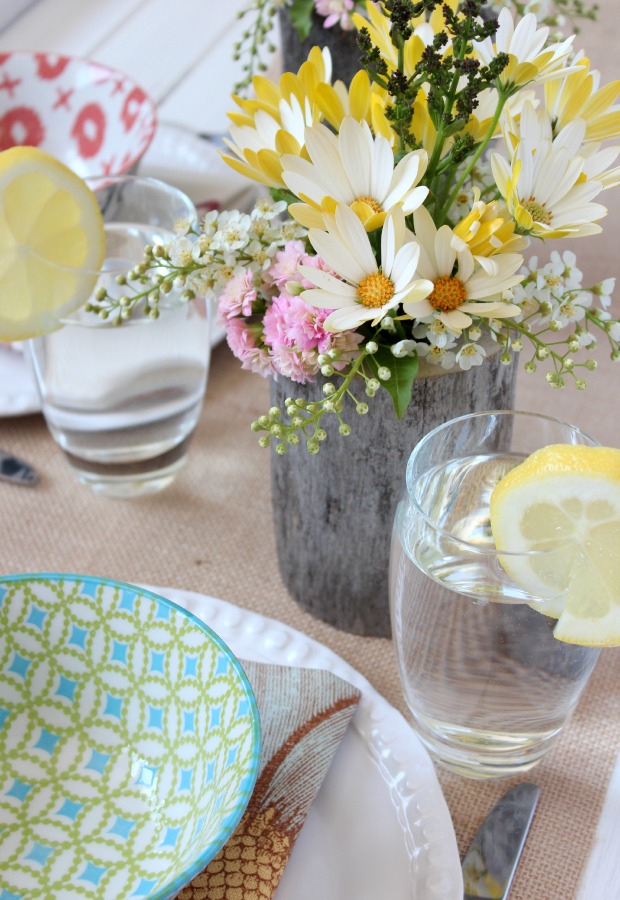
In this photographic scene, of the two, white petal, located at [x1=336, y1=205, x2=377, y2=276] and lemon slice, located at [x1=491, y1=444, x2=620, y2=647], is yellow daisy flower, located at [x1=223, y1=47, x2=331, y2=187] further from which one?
lemon slice, located at [x1=491, y1=444, x2=620, y2=647]

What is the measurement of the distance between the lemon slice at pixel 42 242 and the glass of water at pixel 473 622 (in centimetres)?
23

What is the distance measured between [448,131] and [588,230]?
3.2 inches

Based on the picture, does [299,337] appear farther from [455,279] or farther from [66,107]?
[66,107]

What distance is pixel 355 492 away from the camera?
616 mm

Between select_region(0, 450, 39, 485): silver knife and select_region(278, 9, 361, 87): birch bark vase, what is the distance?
440mm

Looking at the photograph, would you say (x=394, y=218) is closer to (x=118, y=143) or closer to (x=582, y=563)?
(x=582, y=563)

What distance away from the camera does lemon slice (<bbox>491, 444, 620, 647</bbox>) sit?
45cm

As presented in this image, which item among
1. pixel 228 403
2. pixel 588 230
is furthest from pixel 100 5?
pixel 588 230

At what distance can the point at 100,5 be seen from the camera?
55.4 inches

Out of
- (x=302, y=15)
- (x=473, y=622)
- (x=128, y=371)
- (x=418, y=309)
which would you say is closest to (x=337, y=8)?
(x=302, y=15)


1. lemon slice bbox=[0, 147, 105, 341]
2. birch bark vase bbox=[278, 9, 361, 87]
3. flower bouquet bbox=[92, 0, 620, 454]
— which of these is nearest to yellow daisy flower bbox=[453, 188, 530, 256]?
flower bouquet bbox=[92, 0, 620, 454]

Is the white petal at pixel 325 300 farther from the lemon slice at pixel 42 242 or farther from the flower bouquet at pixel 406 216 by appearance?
the lemon slice at pixel 42 242

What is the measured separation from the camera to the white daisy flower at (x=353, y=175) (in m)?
0.49

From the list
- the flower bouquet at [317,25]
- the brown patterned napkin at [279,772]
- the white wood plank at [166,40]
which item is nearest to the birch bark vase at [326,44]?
the flower bouquet at [317,25]
